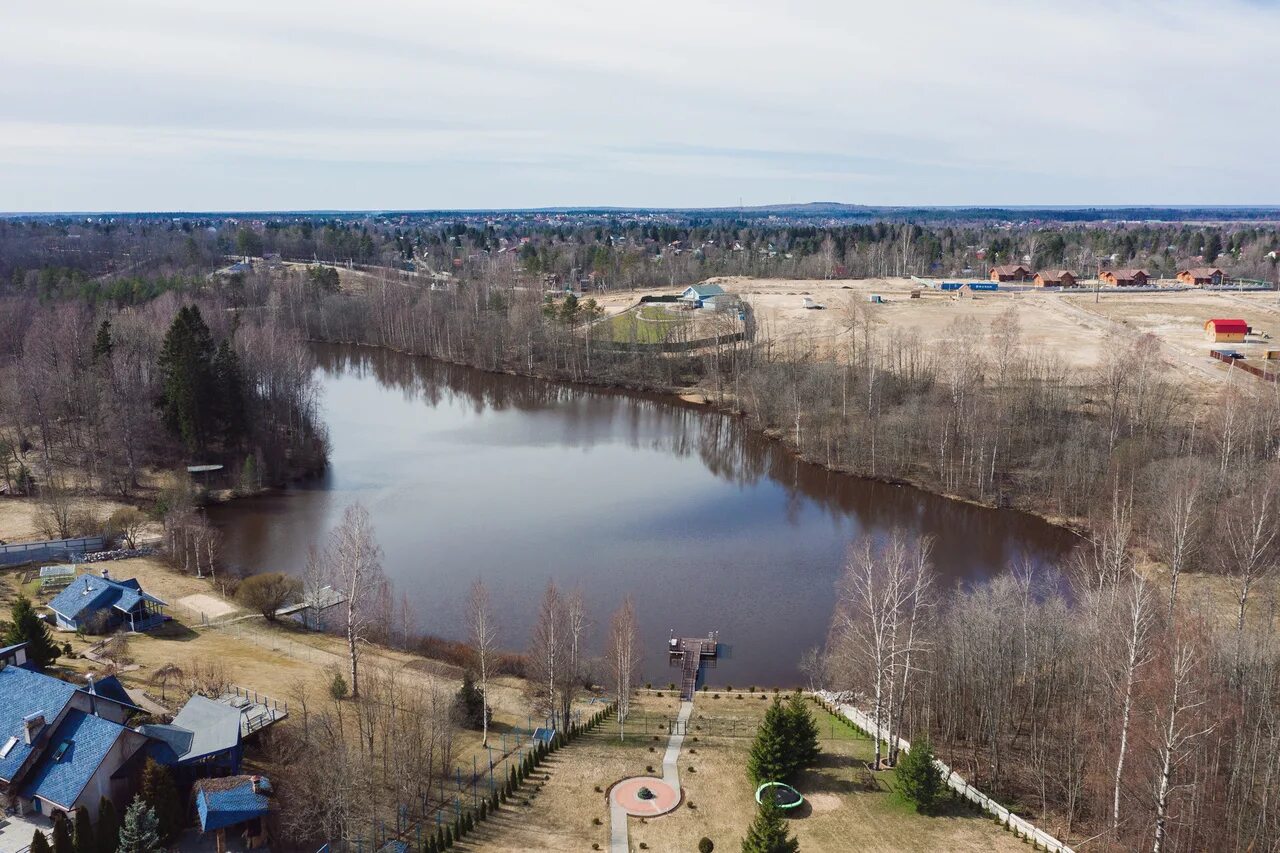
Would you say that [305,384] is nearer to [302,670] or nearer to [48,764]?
[302,670]

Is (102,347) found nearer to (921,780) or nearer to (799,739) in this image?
(799,739)

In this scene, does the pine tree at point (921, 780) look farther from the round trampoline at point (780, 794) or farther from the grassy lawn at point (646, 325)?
the grassy lawn at point (646, 325)

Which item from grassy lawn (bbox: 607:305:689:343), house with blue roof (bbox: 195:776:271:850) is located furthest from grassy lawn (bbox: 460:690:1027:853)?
grassy lawn (bbox: 607:305:689:343)

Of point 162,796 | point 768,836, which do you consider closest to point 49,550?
point 162,796

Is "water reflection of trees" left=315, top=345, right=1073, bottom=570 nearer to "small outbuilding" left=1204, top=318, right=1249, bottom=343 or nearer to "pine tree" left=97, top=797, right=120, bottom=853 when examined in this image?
"pine tree" left=97, top=797, right=120, bottom=853

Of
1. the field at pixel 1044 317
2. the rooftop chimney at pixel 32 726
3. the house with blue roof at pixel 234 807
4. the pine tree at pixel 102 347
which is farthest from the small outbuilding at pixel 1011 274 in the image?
the rooftop chimney at pixel 32 726

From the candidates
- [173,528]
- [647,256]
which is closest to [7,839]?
[173,528]
